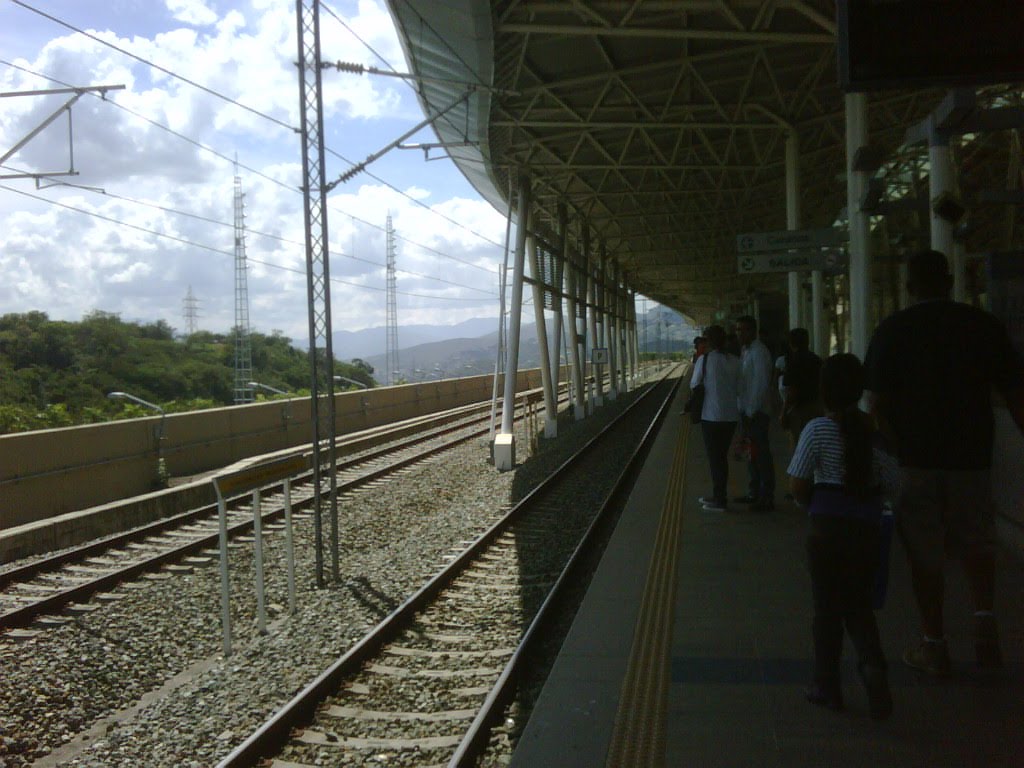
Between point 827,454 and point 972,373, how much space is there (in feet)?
2.60

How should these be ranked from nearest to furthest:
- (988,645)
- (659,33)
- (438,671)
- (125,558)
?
(988,645), (438,671), (125,558), (659,33)

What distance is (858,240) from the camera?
44.7ft

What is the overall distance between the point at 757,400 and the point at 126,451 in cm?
1108

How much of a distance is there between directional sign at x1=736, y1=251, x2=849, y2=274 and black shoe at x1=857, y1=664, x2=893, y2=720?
1076 cm

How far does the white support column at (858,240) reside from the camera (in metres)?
13.4

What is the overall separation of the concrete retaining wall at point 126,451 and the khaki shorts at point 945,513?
39.0 ft

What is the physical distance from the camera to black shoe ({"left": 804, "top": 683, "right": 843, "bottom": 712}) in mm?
4188

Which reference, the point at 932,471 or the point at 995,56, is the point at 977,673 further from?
the point at 995,56

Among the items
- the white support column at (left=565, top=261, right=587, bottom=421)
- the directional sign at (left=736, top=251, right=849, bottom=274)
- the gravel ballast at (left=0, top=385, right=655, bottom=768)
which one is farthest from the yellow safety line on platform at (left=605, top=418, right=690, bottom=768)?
the white support column at (left=565, top=261, right=587, bottom=421)

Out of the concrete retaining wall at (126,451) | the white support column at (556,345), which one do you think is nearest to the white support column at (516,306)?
the white support column at (556,345)

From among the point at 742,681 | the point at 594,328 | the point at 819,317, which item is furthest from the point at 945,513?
the point at 594,328

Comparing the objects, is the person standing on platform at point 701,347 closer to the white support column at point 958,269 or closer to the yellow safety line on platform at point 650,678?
the yellow safety line on platform at point 650,678

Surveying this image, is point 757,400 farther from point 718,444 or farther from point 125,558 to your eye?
point 125,558

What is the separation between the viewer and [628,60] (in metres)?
18.2
